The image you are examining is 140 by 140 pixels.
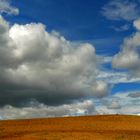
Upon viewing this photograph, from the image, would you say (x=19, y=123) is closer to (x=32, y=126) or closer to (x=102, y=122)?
(x=32, y=126)

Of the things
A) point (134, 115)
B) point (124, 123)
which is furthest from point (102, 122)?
point (134, 115)

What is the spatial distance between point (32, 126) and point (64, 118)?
625 centimetres

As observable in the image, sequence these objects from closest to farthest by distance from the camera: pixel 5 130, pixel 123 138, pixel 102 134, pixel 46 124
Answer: pixel 123 138
pixel 102 134
pixel 5 130
pixel 46 124

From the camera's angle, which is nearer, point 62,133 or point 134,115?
point 62,133

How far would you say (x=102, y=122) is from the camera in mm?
58062

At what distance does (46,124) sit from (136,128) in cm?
1171

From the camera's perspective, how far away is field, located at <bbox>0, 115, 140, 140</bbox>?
150ft

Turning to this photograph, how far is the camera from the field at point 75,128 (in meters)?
45.6

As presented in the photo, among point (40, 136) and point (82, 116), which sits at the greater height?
point (82, 116)

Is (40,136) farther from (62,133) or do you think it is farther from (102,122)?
(102,122)

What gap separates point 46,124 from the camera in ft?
188

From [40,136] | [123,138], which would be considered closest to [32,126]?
[40,136]

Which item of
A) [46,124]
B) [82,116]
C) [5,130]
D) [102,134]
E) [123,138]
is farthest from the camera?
[82,116]

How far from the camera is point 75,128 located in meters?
53.8
